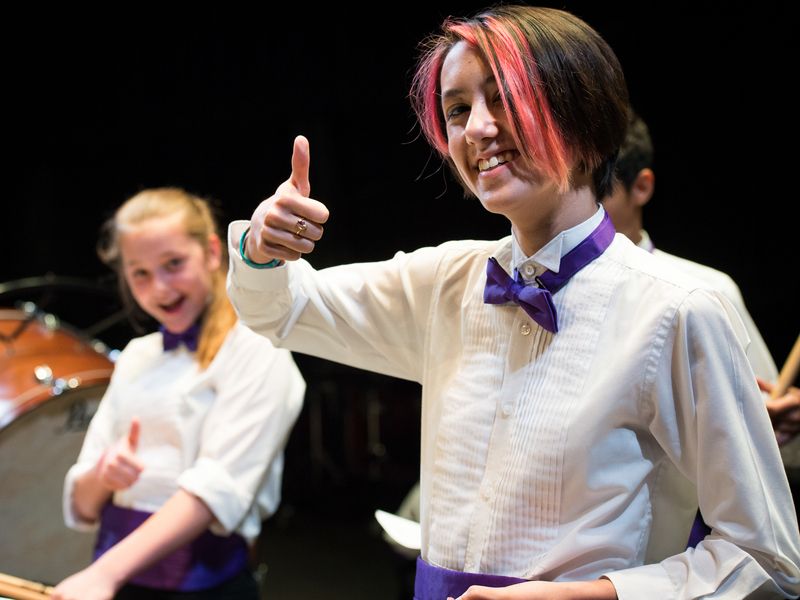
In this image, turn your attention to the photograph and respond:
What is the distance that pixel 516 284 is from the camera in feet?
3.47

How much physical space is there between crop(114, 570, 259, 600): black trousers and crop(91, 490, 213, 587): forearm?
0.15m

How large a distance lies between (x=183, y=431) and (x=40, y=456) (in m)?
0.75

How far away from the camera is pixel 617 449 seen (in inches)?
38.8

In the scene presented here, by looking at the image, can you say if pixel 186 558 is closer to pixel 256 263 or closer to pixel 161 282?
pixel 161 282

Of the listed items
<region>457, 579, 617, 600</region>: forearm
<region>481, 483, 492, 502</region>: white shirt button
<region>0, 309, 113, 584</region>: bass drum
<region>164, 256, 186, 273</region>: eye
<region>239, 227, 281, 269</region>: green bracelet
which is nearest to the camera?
<region>457, 579, 617, 600</region>: forearm

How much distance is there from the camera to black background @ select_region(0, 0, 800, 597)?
3092mm

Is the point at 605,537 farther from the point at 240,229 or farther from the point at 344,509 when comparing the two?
the point at 344,509

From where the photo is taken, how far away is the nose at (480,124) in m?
1.01

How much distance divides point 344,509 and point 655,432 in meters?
3.85

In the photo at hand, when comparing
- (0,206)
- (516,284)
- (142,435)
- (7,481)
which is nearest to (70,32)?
(0,206)

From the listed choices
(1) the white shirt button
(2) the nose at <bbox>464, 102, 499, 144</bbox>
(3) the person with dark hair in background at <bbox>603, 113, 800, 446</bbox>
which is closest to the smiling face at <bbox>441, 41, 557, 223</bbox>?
(2) the nose at <bbox>464, 102, 499, 144</bbox>

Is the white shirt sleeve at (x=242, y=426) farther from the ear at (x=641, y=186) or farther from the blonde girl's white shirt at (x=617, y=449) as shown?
the ear at (x=641, y=186)

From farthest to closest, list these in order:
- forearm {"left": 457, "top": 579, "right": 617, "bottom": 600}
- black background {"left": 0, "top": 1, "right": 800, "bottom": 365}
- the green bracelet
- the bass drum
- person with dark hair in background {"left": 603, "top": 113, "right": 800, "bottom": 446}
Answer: black background {"left": 0, "top": 1, "right": 800, "bottom": 365} < the bass drum < person with dark hair in background {"left": 603, "top": 113, "right": 800, "bottom": 446} < the green bracelet < forearm {"left": 457, "top": 579, "right": 617, "bottom": 600}

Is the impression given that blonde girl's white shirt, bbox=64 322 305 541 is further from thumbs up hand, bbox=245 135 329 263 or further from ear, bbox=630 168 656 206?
ear, bbox=630 168 656 206
